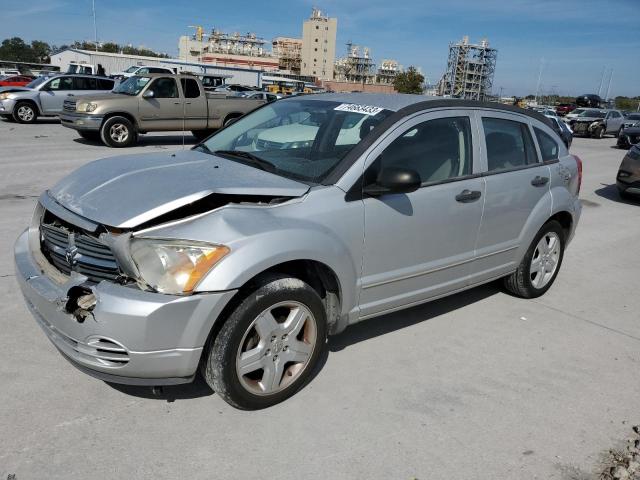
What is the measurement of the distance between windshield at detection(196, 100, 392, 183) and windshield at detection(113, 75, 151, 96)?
1061cm

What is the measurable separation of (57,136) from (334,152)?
44.4ft

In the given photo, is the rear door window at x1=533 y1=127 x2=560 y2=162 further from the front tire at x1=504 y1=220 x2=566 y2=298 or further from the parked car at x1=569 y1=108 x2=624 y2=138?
the parked car at x1=569 y1=108 x2=624 y2=138

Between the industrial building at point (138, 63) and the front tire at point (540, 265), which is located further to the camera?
the industrial building at point (138, 63)

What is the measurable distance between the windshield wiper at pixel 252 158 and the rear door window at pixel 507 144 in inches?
68.9

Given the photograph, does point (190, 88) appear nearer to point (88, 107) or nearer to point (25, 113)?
point (88, 107)

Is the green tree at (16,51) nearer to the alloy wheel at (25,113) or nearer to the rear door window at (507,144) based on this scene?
the alloy wheel at (25,113)

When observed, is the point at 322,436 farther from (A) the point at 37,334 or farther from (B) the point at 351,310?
(A) the point at 37,334

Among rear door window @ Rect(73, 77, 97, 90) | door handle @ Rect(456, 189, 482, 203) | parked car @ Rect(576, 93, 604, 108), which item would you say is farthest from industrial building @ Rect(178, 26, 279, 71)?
door handle @ Rect(456, 189, 482, 203)

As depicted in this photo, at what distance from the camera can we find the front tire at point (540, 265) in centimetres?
479

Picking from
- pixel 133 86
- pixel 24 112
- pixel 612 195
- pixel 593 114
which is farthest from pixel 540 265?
pixel 593 114

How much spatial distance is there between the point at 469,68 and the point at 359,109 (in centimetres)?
9006

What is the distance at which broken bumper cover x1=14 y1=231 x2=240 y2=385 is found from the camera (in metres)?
2.51

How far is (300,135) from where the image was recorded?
3.96 metres

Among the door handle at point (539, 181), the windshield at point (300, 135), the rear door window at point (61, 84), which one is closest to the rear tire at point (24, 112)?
the rear door window at point (61, 84)
